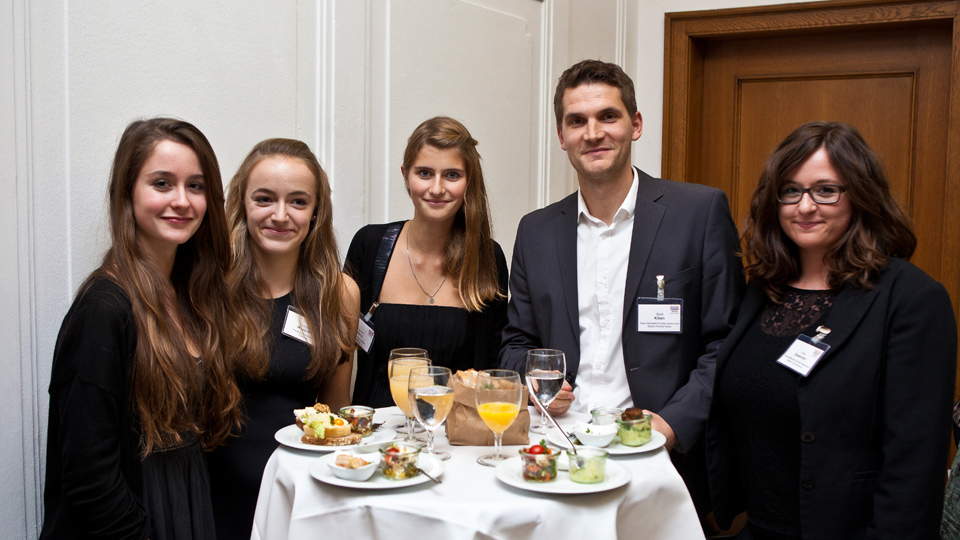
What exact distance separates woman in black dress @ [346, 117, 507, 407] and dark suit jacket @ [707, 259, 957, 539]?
1.19 m

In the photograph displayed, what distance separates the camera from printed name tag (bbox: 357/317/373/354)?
249 cm

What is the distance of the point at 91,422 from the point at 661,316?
1.57 m

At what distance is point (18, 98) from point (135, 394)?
0.85 m

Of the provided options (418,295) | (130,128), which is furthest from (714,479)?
(130,128)

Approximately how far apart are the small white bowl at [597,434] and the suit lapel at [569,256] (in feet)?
1.96

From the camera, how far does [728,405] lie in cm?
200

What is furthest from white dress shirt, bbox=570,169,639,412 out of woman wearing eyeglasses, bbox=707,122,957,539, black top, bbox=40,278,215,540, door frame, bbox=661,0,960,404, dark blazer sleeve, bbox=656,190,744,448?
door frame, bbox=661,0,960,404

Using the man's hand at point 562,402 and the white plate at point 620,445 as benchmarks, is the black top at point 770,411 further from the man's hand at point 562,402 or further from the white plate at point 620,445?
the man's hand at point 562,402

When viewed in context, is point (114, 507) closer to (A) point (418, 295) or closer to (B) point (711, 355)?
→ (A) point (418, 295)

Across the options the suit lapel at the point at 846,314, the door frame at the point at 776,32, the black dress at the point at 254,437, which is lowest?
the black dress at the point at 254,437

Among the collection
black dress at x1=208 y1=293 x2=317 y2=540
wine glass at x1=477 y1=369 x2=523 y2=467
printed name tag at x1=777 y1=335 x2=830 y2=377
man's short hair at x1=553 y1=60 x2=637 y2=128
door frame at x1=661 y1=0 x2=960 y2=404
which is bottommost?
black dress at x1=208 y1=293 x2=317 y2=540

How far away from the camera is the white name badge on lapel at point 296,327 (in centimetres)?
219

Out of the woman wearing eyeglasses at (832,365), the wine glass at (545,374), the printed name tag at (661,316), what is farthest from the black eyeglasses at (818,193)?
the wine glass at (545,374)

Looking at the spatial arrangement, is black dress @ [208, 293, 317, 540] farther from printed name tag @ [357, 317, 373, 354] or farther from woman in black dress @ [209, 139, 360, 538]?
printed name tag @ [357, 317, 373, 354]
